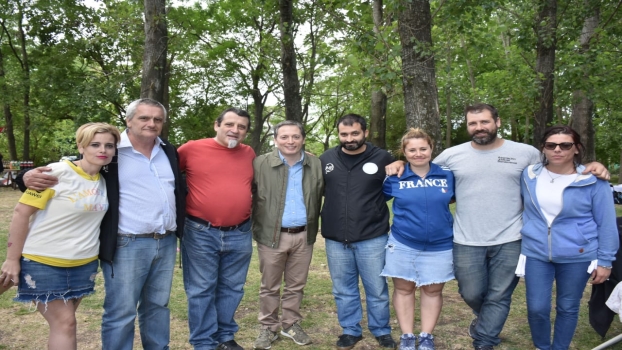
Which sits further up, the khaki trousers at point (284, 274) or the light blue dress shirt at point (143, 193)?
the light blue dress shirt at point (143, 193)

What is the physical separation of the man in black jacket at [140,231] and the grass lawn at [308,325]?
92 cm

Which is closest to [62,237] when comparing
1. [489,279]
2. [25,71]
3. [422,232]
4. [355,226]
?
[355,226]

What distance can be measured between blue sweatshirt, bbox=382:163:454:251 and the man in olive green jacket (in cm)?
71

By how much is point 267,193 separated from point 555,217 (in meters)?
2.18

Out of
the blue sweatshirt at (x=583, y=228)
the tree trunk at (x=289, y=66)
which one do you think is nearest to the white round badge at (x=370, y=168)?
the blue sweatshirt at (x=583, y=228)

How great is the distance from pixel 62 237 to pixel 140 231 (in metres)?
0.47

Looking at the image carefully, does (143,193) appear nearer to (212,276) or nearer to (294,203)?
(212,276)

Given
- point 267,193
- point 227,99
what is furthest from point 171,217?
point 227,99

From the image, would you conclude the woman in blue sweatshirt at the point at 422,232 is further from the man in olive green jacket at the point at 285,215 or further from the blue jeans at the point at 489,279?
the man in olive green jacket at the point at 285,215

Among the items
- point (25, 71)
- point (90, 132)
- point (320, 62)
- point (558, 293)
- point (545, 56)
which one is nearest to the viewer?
point (90, 132)

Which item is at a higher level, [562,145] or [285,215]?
[562,145]

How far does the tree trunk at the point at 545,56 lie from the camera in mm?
9148

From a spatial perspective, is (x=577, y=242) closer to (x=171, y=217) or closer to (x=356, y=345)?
(x=356, y=345)

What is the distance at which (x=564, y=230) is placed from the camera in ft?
11.2
